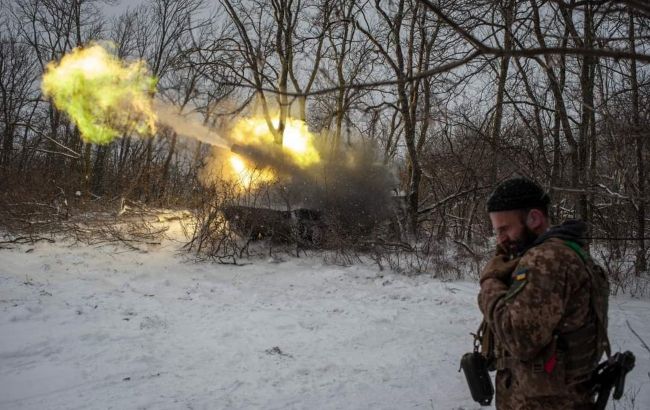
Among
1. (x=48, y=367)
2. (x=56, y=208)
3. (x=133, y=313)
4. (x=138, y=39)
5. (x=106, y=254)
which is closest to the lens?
(x=48, y=367)

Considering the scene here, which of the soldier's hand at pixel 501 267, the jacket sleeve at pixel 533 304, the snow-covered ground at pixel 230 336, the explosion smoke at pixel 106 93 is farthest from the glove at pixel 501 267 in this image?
the explosion smoke at pixel 106 93

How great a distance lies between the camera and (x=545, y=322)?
1.93 metres

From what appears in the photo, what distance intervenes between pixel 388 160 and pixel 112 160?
20220 millimetres

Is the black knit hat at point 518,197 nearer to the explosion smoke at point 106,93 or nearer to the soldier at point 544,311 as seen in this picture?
the soldier at point 544,311

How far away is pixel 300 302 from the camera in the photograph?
24.5 feet

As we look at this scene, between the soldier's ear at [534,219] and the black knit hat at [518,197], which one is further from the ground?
the black knit hat at [518,197]

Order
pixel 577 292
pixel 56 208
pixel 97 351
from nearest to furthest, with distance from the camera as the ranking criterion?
pixel 577 292, pixel 97 351, pixel 56 208

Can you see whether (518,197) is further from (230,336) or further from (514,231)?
(230,336)

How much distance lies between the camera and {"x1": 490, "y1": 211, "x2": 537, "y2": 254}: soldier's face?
224cm

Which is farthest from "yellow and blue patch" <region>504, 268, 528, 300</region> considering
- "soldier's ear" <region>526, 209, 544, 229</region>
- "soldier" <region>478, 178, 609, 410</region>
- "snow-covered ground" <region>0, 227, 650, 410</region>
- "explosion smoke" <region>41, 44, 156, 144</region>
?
"explosion smoke" <region>41, 44, 156, 144</region>

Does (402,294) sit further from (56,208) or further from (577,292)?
(56,208)

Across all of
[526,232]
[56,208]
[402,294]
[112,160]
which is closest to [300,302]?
[402,294]

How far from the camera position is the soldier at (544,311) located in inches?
76.7

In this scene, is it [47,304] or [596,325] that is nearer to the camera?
[596,325]
